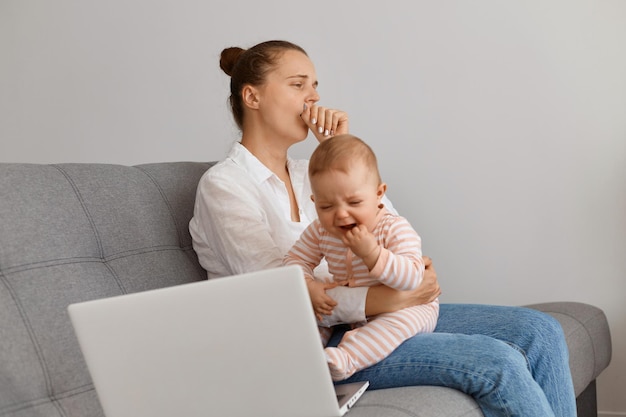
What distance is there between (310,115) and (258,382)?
1.04 m

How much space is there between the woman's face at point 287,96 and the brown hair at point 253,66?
2cm

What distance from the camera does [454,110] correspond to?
2.76 metres

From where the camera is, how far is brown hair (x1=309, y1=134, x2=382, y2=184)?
1.63m

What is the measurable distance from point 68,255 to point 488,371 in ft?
2.81

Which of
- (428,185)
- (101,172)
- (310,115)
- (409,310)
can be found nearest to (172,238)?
(101,172)

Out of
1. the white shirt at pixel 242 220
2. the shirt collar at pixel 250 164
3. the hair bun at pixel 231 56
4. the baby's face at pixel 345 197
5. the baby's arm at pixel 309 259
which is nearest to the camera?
the baby's face at pixel 345 197

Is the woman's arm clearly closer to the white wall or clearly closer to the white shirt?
the white shirt

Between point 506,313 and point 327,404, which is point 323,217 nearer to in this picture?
point 327,404

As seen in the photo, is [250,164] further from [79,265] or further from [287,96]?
[79,265]

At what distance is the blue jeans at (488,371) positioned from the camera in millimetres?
1512

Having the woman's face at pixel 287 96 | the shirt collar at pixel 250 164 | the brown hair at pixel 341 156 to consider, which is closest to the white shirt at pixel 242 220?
the shirt collar at pixel 250 164

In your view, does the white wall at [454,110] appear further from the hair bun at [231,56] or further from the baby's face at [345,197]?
the baby's face at [345,197]

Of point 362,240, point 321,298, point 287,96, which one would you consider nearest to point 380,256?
point 362,240

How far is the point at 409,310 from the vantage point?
5.63 feet
